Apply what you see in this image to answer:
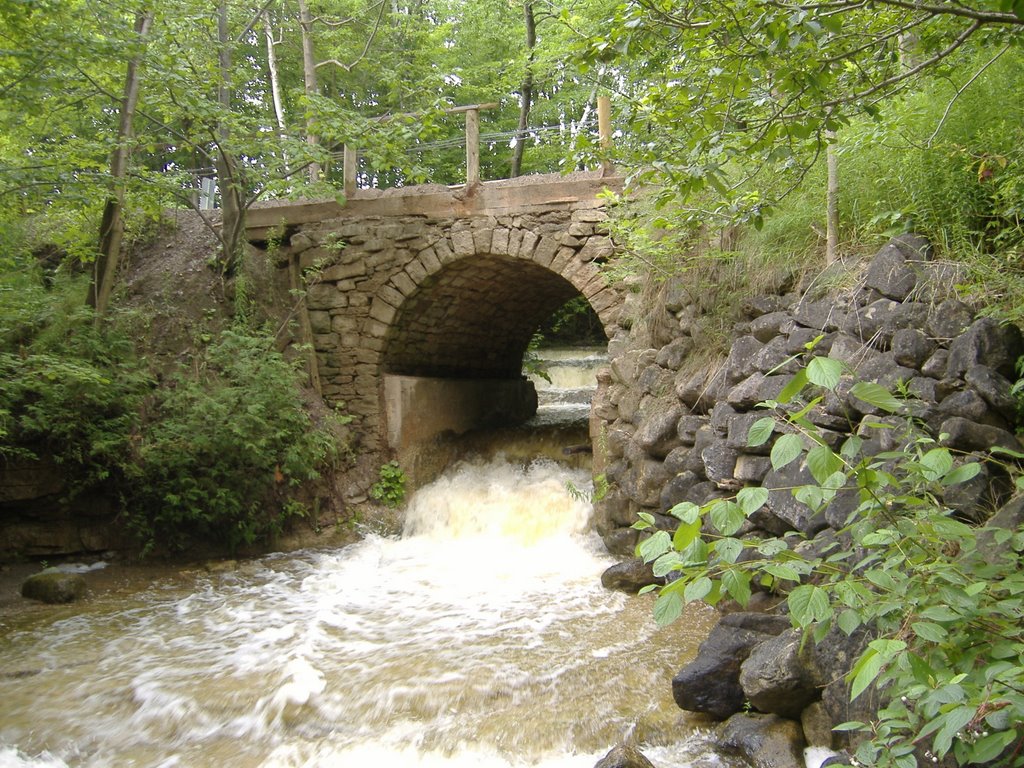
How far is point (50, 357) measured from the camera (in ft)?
20.8

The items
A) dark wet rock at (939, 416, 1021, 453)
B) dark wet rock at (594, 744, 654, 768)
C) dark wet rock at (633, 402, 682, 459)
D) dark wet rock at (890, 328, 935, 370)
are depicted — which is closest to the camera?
dark wet rock at (594, 744, 654, 768)

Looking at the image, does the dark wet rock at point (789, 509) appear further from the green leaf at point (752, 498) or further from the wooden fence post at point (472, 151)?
the wooden fence post at point (472, 151)

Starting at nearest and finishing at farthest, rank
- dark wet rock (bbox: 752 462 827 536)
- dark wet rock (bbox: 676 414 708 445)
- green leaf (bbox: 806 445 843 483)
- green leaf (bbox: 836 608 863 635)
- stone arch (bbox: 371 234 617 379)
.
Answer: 1. green leaf (bbox: 806 445 843 483)
2. green leaf (bbox: 836 608 863 635)
3. dark wet rock (bbox: 752 462 827 536)
4. dark wet rock (bbox: 676 414 708 445)
5. stone arch (bbox: 371 234 617 379)

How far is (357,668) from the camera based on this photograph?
4.79m

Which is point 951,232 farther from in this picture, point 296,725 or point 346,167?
point 346,167

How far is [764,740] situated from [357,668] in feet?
8.24

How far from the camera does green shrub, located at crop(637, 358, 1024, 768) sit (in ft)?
6.66

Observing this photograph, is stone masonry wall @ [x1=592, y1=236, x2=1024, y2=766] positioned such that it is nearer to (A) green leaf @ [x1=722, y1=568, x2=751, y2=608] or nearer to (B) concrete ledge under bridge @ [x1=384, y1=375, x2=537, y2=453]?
(A) green leaf @ [x1=722, y1=568, x2=751, y2=608]

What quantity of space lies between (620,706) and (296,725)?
68.1 inches

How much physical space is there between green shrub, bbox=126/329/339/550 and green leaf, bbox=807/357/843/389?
6031 millimetres

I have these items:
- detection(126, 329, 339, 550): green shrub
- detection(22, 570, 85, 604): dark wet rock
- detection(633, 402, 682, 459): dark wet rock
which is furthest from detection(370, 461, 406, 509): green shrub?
detection(633, 402, 682, 459): dark wet rock

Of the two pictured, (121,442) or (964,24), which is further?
(121,442)

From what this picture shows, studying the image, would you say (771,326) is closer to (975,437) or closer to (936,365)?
(936,365)

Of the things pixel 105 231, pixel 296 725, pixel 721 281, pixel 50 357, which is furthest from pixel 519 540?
pixel 105 231
